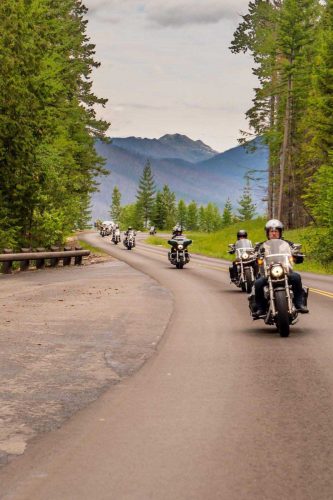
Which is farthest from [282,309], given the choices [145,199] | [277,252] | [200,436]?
[145,199]

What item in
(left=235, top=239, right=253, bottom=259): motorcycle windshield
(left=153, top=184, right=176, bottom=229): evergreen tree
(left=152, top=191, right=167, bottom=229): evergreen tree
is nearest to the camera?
(left=235, top=239, right=253, bottom=259): motorcycle windshield

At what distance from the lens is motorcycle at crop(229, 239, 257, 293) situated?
60.4 feet

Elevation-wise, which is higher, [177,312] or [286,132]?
[286,132]

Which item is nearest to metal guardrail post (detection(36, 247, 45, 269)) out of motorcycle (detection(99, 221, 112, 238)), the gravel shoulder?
the gravel shoulder

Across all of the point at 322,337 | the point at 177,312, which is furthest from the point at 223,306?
the point at 322,337

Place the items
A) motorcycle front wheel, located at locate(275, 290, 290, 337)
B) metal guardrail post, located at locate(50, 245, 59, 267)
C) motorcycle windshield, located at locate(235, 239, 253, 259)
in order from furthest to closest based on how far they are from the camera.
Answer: metal guardrail post, located at locate(50, 245, 59, 267), motorcycle windshield, located at locate(235, 239, 253, 259), motorcycle front wheel, located at locate(275, 290, 290, 337)

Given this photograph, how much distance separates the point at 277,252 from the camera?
36.4ft

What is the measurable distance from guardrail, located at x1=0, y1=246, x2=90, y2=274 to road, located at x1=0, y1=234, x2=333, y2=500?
48.7 feet

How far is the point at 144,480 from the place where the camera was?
417 centimetres

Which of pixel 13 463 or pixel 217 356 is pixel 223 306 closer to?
pixel 217 356

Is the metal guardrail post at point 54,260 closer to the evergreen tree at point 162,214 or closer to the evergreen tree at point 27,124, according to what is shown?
the evergreen tree at point 27,124

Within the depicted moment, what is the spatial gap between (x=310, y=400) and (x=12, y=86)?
72.4 ft

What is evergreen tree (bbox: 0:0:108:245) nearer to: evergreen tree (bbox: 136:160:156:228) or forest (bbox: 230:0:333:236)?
forest (bbox: 230:0:333:236)

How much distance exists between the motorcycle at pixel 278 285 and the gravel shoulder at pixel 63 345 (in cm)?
183
